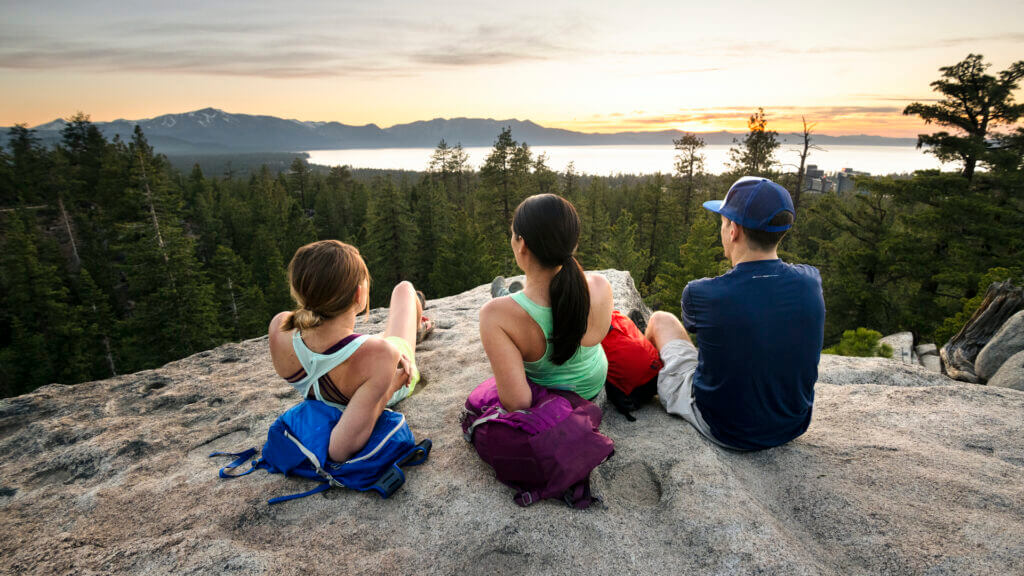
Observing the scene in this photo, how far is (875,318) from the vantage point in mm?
18766

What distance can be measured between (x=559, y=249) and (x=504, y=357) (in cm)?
79

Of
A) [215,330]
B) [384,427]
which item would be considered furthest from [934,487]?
[215,330]

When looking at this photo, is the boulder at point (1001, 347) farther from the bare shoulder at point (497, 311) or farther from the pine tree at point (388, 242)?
the pine tree at point (388, 242)

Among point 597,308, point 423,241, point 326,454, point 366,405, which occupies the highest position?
point 597,308

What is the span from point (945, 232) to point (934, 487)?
1859 centimetres

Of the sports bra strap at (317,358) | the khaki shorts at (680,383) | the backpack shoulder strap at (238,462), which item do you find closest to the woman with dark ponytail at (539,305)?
the sports bra strap at (317,358)

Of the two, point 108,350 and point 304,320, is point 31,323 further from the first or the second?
point 304,320

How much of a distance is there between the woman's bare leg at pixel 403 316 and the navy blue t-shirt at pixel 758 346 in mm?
2701

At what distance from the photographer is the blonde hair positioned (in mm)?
2965

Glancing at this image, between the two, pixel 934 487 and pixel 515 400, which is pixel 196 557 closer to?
pixel 515 400

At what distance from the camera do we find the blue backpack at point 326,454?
3.00 meters

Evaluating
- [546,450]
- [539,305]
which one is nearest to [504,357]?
[539,305]

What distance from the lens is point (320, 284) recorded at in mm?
2969

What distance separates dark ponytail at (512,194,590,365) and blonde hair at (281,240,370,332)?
118cm
